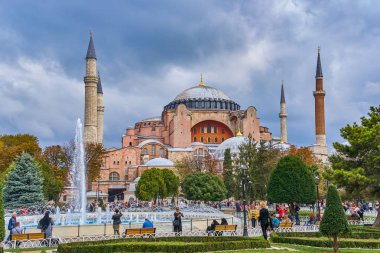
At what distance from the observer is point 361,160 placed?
18.6 metres

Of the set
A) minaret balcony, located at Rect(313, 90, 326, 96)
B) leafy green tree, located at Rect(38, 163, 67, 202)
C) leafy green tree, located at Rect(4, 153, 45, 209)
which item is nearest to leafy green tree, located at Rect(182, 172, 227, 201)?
leafy green tree, located at Rect(38, 163, 67, 202)

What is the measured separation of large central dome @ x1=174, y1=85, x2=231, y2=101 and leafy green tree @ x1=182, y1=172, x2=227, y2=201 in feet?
92.0

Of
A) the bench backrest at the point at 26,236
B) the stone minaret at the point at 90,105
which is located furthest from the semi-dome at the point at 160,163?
the bench backrest at the point at 26,236

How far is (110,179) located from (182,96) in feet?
54.5

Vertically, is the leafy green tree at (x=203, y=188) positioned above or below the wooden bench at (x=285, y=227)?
above

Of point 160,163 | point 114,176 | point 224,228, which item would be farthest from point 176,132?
point 224,228

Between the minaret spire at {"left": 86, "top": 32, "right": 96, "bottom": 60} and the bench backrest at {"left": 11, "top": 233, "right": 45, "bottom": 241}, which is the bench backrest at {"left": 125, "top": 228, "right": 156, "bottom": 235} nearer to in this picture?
the bench backrest at {"left": 11, "top": 233, "right": 45, "bottom": 241}

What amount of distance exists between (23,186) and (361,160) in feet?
68.7

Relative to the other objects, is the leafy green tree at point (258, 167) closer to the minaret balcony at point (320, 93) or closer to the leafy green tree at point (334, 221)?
the leafy green tree at point (334, 221)

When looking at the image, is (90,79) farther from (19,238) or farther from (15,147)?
(19,238)

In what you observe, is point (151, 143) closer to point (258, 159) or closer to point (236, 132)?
point (236, 132)

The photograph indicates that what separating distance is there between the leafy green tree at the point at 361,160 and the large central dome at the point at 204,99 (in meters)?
42.6

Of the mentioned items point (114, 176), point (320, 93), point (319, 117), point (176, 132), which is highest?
point (320, 93)

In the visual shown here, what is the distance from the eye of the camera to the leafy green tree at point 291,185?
2472cm
